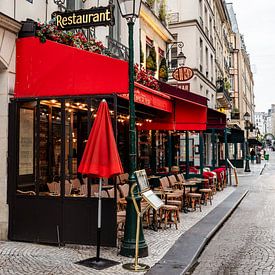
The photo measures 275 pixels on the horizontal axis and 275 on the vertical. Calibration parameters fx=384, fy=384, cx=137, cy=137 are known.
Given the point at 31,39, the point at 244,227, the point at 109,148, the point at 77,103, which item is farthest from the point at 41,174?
the point at 244,227

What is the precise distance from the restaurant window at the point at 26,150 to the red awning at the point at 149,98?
208 centimetres

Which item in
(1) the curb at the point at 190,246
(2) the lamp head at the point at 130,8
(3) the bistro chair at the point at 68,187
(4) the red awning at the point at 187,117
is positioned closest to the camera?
(1) the curb at the point at 190,246

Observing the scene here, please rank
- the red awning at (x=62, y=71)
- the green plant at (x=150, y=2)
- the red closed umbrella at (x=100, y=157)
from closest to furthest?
the red closed umbrella at (x=100, y=157) → the red awning at (x=62, y=71) → the green plant at (x=150, y=2)

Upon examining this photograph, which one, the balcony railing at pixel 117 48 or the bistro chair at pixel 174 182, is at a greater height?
the balcony railing at pixel 117 48

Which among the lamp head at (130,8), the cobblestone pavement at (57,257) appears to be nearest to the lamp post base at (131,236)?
the cobblestone pavement at (57,257)

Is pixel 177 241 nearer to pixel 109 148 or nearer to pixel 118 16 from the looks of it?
pixel 109 148

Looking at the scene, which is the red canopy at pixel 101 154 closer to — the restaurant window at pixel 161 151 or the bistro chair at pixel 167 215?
the bistro chair at pixel 167 215

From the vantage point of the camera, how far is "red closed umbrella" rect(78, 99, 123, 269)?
6523 millimetres

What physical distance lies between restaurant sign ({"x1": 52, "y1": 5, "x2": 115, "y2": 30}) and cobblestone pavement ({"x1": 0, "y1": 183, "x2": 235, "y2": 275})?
4542 millimetres

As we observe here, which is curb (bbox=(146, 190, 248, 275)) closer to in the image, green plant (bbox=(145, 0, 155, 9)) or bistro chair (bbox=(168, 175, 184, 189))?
bistro chair (bbox=(168, 175, 184, 189))

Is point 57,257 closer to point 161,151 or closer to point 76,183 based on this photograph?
point 76,183

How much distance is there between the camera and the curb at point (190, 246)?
21.1ft

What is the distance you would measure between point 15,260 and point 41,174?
1943mm

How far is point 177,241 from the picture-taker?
27.3ft
